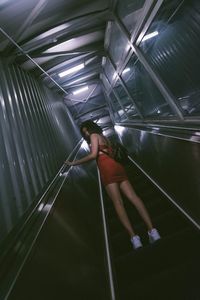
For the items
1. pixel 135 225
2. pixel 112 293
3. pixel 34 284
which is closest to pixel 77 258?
pixel 112 293

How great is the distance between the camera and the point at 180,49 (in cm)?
290

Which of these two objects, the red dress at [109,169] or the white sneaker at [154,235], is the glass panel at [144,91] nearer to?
the red dress at [109,169]

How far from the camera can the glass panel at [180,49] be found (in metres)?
2.57

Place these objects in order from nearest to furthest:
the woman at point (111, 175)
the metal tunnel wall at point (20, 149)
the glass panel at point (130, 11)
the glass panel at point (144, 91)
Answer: the metal tunnel wall at point (20, 149) < the woman at point (111, 175) < the glass panel at point (130, 11) < the glass panel at point (144, 91)

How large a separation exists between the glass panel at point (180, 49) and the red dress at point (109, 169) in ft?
3.67

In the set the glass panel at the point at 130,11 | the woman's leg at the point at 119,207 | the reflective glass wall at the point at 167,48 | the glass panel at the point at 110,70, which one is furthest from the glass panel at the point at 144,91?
the woman's leg at the point at 119,207

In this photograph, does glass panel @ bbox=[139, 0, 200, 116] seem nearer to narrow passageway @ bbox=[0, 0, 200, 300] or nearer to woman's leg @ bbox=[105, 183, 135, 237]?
narrow passageway @ bbox=[0, 0, 200, 300]

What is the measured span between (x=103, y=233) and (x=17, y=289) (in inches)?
91.1

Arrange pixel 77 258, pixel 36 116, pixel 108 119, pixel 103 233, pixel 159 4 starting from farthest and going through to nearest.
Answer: pixel 108 119
pixel 36 116
pixel 103 233
pixel 159 4
pixel 77 258

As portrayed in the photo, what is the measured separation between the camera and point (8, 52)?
4.19 metres

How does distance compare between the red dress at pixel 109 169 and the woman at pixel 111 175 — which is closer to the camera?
the woman at pixel 111 175

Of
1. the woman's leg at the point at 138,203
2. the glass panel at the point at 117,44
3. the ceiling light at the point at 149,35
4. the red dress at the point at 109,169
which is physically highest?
the glass panel at the point at 117,44

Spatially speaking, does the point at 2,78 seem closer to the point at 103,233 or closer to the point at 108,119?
the point at 103,233

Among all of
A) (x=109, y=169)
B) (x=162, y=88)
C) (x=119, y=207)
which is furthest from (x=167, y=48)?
(x=119, y=207)
